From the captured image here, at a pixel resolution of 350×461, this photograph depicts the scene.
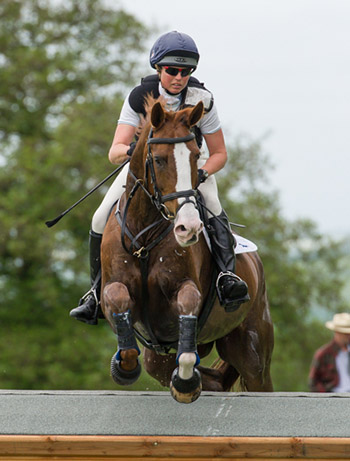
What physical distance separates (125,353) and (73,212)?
14.4 meters

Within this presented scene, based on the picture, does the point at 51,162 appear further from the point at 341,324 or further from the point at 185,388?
the point at 185,388

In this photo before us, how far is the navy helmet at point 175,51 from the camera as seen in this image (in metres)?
5.08

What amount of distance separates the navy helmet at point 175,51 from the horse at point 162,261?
0.97ft

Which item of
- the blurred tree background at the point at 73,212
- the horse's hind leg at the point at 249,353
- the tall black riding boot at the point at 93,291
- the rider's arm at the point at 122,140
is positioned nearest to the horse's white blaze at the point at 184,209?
the rider's arm at the point at 122,140

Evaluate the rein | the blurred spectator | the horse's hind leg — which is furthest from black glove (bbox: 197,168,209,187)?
the blurred spectator

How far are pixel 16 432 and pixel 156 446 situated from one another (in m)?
0.82

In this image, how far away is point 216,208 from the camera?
5.67 m

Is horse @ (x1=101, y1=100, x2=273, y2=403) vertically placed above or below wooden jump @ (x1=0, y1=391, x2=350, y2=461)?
above

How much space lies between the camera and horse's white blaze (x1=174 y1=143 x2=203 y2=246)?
14.5 ft

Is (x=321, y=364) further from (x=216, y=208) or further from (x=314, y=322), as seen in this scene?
(x=314, y=322)

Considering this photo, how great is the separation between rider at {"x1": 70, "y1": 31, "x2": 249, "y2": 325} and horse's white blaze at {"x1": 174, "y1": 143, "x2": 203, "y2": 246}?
1.33 feet

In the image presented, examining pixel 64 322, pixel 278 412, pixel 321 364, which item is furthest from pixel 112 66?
pixel 278 412

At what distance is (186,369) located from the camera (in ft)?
15.5

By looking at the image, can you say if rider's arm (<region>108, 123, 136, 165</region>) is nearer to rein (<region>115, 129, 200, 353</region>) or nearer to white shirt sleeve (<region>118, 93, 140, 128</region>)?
white shirt sleeve (<region>118, 93, 140, 128</region>)
